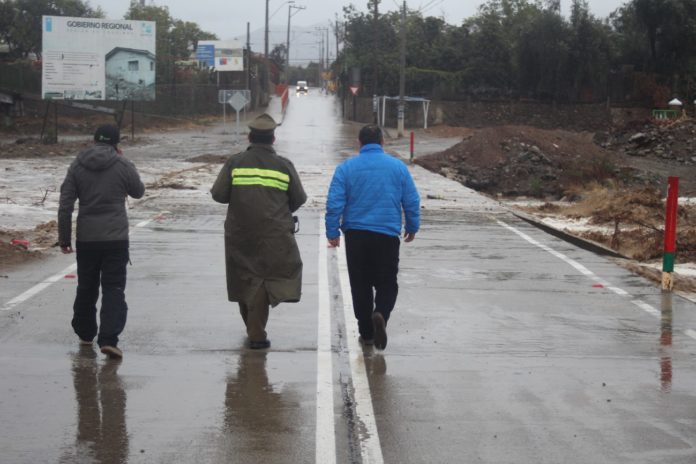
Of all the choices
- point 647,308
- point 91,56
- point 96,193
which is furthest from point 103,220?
point 91,56

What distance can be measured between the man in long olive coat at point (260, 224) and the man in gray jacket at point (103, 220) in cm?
71

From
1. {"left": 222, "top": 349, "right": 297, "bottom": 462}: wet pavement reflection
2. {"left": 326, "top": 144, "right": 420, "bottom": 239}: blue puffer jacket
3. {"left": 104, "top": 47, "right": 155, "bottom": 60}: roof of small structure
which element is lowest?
{"left": 222, "top": 349, "right": 297, "bottom": 462}: wet pavement reflection

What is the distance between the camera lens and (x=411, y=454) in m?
5.59

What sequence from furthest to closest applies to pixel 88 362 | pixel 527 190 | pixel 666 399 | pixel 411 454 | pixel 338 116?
pixel 338 116 < pixel 527 190 < pixel 88 362 < pixel 666 399 < pixel 411 454

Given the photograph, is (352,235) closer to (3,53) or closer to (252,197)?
(252,197)

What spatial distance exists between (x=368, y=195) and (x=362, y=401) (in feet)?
6.84

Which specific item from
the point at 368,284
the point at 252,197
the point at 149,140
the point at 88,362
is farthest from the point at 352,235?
the point at 149,140

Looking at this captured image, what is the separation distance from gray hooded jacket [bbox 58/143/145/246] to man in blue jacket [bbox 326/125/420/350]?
5.22ft

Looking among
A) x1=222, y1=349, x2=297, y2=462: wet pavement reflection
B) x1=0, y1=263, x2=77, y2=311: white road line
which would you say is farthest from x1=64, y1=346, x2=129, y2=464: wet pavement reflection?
x1=0, y1=263, x2=77, y2=311: white road line

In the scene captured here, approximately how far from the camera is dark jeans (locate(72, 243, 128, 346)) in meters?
7.62

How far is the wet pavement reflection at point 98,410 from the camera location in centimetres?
553

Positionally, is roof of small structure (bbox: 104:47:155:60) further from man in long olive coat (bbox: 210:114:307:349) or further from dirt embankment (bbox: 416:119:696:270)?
man in long olive coat (bbox: 210:114:307:349)

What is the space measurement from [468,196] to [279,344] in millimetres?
16888

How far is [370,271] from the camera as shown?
326 inches
